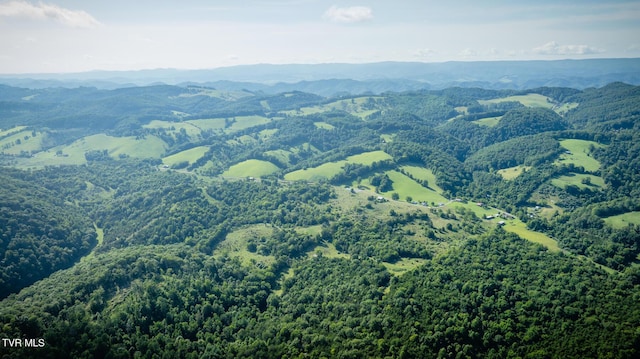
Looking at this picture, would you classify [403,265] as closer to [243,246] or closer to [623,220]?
[243,246]

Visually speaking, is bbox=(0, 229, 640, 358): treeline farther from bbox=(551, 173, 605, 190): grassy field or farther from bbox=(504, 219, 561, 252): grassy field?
bbox=(551, 173, 605, 190): grassy field

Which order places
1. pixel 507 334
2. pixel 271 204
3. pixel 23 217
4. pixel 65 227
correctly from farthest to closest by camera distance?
1. pixel 271 204
2. pixel 65 227
3. pixel 23 217
4. pixel 507 334

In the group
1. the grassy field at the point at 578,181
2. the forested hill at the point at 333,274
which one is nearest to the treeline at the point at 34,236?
the forested hill at the point at 333,274

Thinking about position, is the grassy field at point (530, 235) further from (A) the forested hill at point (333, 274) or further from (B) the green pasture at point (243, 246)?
(B) the green pasture at point (243, 246)

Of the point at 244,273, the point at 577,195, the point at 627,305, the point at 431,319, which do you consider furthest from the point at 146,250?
the point at 577,195

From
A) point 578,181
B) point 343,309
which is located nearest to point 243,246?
point 343,309

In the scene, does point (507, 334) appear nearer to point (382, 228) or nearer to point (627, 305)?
point (627, 305)

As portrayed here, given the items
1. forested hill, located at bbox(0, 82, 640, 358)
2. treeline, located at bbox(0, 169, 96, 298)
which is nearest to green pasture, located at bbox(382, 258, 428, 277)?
forested hill, located at bbox(0, 82, 640, 358)
